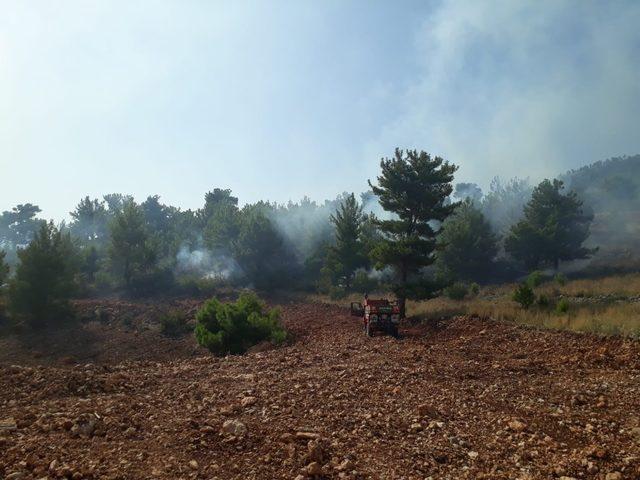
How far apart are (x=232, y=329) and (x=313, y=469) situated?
1199 centimetres

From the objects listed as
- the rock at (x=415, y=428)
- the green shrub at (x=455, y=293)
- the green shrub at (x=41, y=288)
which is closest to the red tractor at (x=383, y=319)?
the rock at (x=415, y=428)

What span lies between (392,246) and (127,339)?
15.3 m

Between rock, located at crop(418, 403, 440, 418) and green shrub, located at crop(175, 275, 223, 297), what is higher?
green shrub, located at crop(175, 275, 223, 297)

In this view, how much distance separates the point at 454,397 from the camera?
716cm

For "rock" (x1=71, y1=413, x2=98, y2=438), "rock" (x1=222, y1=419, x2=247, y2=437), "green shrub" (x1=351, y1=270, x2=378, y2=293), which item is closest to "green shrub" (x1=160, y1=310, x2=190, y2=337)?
"green shrub" (x1=351, y1=270, x2=378, y2=293)

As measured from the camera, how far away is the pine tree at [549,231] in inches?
1523

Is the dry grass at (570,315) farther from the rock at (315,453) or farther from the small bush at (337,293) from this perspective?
the small bush at (337,293)

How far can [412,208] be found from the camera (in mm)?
22312

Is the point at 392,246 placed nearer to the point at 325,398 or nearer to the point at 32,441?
the point at 325,398

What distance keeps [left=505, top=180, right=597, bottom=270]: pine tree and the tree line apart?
0.31ft

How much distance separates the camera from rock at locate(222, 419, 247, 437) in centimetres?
543

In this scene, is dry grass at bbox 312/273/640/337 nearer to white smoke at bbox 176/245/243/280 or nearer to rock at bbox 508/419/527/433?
rock at bbox 508/419/527/433

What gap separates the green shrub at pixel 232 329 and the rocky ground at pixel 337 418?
4.18 m

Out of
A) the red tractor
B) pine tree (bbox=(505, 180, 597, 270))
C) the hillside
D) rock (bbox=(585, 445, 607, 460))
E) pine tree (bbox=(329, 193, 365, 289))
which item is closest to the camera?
rock (bbox=(585, 445, 607, 460))
